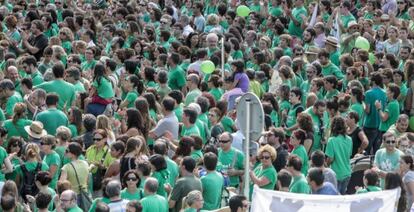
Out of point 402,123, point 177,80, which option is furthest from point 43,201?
point 177,80

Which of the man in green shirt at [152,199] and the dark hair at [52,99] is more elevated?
the dark hair at [52,99]

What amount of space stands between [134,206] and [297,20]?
43.5ft

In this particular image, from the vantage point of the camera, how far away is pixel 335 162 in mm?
17859

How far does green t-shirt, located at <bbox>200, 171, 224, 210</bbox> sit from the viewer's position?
633 inches

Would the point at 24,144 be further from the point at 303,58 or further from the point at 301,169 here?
the point at 303,58

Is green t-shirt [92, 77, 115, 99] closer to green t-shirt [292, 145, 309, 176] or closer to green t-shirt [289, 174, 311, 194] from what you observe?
green t-shirt [292, 145, 309, 176]

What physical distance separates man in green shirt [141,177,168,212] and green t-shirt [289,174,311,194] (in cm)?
167

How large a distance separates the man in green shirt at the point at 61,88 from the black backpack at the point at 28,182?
320 centimetres

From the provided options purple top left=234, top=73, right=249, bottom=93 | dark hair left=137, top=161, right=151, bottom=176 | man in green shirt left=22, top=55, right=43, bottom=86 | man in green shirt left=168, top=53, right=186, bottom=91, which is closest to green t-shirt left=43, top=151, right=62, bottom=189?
dark hair left=137, top=161, right=151, bottom=176

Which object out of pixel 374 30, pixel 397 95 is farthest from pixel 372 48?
pixel 397 95

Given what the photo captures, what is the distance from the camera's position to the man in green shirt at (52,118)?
730 inches

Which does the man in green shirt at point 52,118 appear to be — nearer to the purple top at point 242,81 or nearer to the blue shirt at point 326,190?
the purple top at point 242,81

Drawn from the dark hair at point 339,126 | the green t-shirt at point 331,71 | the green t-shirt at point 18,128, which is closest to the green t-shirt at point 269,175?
the dark hair at point 339,126

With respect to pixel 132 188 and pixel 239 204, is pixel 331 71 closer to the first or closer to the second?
pixel 132 188
